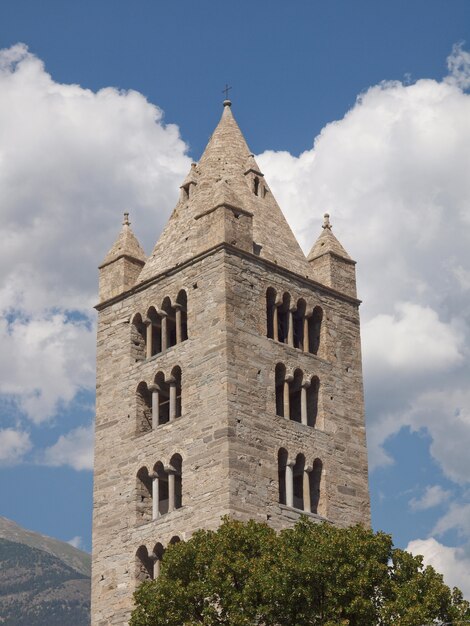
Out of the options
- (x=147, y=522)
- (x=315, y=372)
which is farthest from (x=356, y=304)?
(x=147, y=522)

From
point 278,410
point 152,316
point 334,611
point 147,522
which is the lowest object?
point 334,611

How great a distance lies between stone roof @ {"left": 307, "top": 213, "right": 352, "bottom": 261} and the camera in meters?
59.1

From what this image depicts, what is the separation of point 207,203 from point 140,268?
16.5 ft

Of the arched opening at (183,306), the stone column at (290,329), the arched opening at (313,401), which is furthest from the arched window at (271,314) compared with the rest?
the arched opening at (183,306)

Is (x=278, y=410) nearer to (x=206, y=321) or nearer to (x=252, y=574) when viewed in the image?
(x=206, y=321)

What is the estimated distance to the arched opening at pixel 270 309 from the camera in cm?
5424

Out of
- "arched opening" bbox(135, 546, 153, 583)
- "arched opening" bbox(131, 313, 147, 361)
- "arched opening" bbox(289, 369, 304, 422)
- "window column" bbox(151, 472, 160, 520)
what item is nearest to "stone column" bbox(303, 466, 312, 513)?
"arched opening" bbox(289, 369, 304, 422)

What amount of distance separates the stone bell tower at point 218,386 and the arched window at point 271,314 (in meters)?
0.06

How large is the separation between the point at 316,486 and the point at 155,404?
6.82 metres

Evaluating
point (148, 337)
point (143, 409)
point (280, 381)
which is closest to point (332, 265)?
point (280, 381)

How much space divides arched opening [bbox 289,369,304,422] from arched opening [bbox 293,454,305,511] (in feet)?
6.47

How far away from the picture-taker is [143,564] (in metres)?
51.5

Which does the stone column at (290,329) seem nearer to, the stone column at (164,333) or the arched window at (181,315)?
the arched window at (181,315)

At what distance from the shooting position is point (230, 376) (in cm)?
5094
